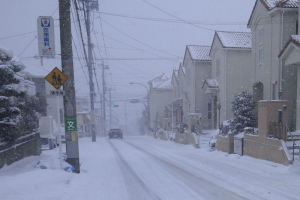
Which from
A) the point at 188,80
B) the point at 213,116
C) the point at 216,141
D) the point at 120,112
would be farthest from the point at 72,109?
the point at 120,112

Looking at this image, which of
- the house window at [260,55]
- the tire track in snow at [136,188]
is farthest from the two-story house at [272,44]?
the tire track in snow at [136,188]

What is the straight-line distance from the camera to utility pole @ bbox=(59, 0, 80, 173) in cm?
834

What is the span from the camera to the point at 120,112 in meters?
139

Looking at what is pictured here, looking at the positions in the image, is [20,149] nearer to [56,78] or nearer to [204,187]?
[56,78]

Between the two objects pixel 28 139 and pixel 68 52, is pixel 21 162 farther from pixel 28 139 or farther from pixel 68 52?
pixel 68 52

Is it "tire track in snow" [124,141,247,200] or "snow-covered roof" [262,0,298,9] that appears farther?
"snow-covered roof" [262,0,298,9]

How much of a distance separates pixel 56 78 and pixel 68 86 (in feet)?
2.17

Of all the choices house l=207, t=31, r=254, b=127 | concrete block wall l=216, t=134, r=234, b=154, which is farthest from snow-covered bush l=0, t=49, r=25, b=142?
house l=207, t=31, r=254, b=127

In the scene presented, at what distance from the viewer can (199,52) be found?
2942 centimetres

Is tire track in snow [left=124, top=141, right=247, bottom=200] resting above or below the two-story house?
below

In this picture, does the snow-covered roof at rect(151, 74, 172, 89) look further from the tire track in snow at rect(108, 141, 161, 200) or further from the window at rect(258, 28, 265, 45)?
the tire track in snow at rect(108, 141, 161, 200)

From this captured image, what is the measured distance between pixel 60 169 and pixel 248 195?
544 cm

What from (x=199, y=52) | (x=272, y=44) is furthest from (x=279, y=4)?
(x=199, y=52)

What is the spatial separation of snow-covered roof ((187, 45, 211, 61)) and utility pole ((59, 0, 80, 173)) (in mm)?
21360
